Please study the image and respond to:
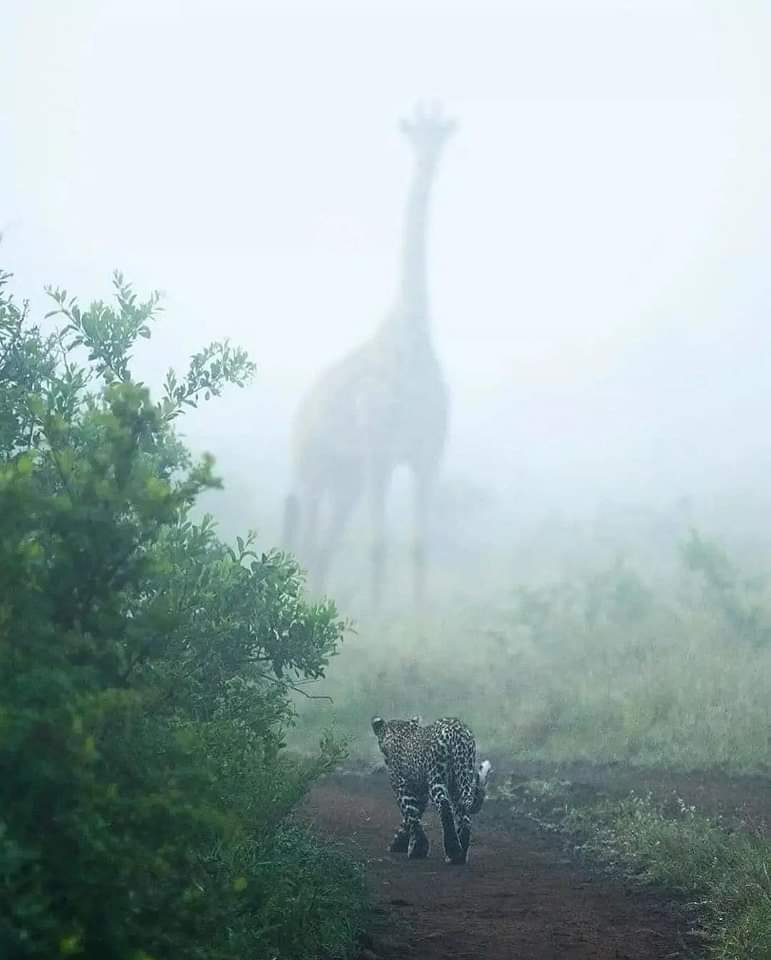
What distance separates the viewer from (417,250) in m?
23.7

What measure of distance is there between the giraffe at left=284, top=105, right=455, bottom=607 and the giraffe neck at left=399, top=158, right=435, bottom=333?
2 centimetres

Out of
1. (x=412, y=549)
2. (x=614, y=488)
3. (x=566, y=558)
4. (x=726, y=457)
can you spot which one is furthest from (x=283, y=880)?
(x=726, y=457)

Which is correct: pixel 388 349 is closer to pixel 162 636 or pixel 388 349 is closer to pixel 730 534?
pixel 730 534

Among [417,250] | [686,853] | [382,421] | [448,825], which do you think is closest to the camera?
[686,853]

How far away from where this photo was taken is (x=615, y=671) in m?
16.2

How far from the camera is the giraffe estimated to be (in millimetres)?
22766

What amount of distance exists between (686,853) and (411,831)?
8.10ft

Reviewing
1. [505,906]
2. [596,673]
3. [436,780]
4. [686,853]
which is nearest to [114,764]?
[505,906]

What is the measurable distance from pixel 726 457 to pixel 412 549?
26.1 m

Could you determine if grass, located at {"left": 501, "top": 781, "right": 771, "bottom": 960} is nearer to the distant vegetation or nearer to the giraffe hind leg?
the distant vegetation

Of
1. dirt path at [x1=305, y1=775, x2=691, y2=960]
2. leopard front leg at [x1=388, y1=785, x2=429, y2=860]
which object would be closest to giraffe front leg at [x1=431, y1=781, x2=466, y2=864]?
dirt path at [x1=305, y1=775, x2=691, y2=960]

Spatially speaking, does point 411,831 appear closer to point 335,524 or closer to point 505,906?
point 505,906

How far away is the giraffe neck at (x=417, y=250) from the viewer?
23.3 meters

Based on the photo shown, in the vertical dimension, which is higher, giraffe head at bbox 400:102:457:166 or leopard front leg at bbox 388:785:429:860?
giraffe head at bbox 400:102:457:166
